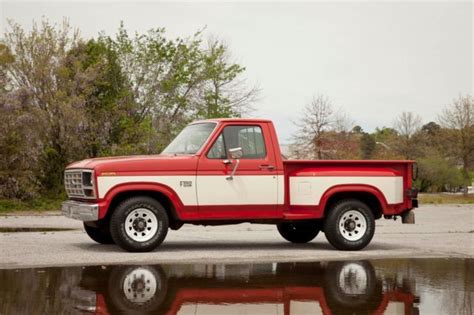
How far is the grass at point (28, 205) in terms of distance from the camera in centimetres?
2764

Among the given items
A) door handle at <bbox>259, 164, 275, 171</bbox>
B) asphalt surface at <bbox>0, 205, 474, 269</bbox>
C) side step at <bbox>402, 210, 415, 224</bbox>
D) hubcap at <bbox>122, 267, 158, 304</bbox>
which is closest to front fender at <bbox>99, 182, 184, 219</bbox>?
asphalt surface at <bbox>0, 205, 474, 269</bbox>

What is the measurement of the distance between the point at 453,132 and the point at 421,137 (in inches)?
618

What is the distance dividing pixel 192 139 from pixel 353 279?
4.71m

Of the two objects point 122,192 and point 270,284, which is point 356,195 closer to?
point 122,192

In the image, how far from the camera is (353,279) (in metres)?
8.91

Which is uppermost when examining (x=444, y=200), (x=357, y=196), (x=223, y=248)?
(x=357, y=196)

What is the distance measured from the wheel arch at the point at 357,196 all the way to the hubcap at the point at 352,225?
323mm

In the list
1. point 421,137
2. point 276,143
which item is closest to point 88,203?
point 276,143

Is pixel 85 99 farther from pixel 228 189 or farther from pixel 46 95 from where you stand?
pixel 228 189

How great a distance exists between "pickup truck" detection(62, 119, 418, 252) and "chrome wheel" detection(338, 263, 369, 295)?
2426mm

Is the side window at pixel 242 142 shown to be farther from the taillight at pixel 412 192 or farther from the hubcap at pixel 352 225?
the taillight at pixel 412 192

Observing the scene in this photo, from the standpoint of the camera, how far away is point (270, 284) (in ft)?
27.7

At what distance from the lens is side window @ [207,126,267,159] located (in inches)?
487

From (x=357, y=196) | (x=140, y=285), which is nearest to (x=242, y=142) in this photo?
(x=357, y=196)
